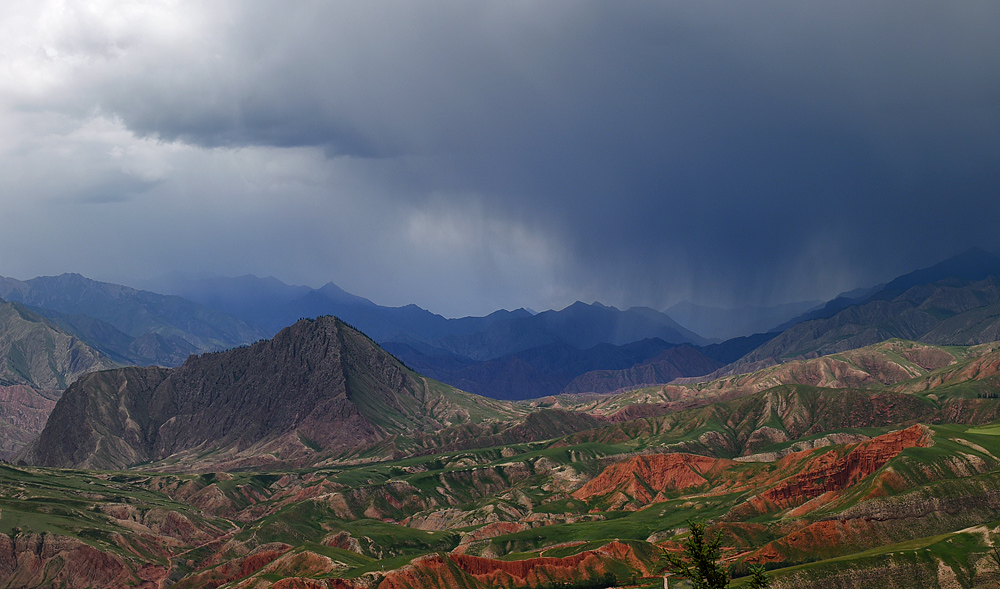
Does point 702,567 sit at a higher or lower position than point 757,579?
higher

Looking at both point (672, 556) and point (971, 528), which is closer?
point (672, 556)

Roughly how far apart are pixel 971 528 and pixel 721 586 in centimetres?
15769

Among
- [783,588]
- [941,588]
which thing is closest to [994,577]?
[941,588]

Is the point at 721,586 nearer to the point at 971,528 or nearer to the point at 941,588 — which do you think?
the point at 941,588

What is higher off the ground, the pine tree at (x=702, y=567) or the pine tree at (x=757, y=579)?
the pine tree at (x=702, y=567)

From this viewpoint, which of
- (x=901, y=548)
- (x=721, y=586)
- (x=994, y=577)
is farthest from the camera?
(x=901, y=548)

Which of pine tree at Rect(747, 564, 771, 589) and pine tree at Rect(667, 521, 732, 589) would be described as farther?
pine tree at Rect(747, 564, 771, 589)

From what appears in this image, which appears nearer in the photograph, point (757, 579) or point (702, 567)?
point (702, 567)

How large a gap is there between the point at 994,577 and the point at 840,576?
106 ft

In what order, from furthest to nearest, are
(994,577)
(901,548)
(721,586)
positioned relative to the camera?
(901,548) → (994,577) → (721,586)

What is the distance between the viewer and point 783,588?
181m

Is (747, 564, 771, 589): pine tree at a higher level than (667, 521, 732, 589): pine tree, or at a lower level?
lower

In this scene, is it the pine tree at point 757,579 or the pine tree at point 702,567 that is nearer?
the pine tree at point 702,567

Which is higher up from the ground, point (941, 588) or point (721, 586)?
point (721, 586)
